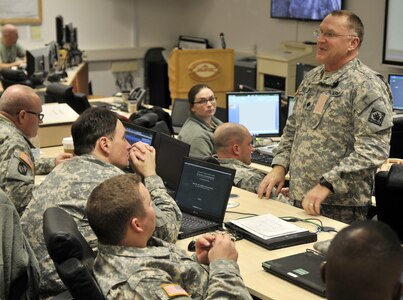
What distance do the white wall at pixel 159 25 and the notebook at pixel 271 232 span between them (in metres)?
5.67

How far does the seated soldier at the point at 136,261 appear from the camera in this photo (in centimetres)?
219

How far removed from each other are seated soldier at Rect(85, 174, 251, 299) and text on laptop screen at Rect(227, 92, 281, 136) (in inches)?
130

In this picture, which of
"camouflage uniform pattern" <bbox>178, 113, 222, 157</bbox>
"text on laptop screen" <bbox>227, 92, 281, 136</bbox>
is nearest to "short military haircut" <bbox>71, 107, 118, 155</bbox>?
"camouflage uniform pattern" <bbox>178, 113, 222, 157</bbox>

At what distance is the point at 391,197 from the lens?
3.06 meters

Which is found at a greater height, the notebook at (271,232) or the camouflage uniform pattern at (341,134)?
the camouflage uniform pattern at (341,134)

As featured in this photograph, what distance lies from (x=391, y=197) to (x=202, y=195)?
0.88 m

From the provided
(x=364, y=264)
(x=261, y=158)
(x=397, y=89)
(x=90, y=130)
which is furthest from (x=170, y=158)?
(x=397, y=89)

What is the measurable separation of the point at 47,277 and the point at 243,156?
5.37 ft

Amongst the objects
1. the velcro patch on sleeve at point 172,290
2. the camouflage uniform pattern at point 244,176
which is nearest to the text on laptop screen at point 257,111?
the camouflage uniform pattern at point 244,176

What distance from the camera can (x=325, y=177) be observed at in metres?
3.20

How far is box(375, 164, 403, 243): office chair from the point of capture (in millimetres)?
2998

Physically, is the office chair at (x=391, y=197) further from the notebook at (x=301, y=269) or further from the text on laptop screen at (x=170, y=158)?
the text on laptop screen at (x=170, y=158)

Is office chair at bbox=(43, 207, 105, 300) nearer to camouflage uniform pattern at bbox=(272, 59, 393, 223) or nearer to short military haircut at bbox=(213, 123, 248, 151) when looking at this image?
camouflage uniform pattern at bbox=(272, 59, 393, 223)

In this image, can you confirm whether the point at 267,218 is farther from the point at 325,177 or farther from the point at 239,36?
the point at 239,36
